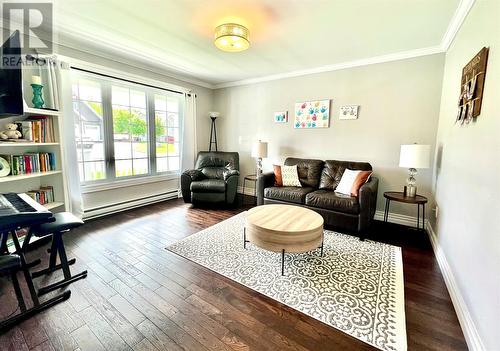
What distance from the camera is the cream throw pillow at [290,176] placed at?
3692mm

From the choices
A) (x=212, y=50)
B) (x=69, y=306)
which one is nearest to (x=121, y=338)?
(x=69, y=306)

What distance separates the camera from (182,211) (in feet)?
12.7

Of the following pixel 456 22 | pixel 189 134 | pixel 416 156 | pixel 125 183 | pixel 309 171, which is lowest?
pixel 125 183

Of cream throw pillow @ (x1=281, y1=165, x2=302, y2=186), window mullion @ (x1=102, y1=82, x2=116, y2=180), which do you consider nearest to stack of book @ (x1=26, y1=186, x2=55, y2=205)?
window mullion @ (x1=102, y1=82, x2=116, y2=180)

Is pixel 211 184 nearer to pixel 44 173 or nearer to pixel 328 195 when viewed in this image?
pixel 328 195

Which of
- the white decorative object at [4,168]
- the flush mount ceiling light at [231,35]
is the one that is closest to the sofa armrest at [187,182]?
the white decorative object at [4,168]

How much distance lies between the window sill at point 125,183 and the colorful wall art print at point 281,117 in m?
2.34

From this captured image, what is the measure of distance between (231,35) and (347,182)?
2.36 metres

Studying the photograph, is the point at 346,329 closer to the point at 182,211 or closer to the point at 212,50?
the point at 182,211

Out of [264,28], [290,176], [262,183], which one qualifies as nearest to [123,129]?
[262,183]

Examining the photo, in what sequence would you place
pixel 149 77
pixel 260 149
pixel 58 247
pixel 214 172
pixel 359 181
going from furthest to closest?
pixel 214 172 < pixel 260 149 < pixel 149 77 < pixel 359 181 < pixel 58 247

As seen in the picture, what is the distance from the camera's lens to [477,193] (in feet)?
5.20

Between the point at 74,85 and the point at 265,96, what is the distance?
3.14m

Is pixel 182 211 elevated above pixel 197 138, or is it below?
below
